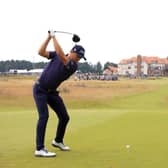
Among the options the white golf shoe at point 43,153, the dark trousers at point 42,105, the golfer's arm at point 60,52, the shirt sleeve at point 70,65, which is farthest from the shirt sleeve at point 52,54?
the white golf shoe at point 43,153

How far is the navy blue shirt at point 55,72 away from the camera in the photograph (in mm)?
8406

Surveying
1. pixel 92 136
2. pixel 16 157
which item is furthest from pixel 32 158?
pixel 92 136

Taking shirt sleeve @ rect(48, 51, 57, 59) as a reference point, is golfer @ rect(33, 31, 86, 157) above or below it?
below

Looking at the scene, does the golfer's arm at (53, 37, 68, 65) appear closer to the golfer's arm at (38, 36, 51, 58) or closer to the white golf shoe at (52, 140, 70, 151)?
the golfer's arm at (38, 36, 51, 58)

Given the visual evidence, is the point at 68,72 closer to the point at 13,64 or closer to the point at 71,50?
the point at 71,50

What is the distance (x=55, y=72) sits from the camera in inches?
333

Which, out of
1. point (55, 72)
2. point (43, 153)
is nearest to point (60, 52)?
point (55, 72)

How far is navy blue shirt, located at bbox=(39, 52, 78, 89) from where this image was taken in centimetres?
841

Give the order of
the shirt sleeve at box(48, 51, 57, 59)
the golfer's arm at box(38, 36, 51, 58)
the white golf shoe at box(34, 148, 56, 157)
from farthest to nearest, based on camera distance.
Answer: the shirt sleeve at box(48, 51, 57, 59) → the golfer's arm at box(38, 36, 51, 58) → the white golf shoe at box(34, 148, 56, 157)

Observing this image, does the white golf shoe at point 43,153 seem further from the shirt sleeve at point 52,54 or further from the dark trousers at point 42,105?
the shirt sleeve at point 52,54

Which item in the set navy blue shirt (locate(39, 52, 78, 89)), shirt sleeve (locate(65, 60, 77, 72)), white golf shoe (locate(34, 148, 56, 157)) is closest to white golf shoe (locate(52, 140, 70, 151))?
white golf shoe (locate(34, 148, 56, 157))

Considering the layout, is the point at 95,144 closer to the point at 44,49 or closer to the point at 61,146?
the point at 61,146

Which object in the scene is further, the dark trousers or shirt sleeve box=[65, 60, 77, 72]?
the dark trousers

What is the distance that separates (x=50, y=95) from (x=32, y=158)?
1257 millimetres
